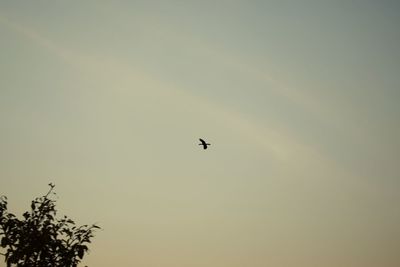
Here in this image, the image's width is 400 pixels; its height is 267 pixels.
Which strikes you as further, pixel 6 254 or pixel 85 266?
pixel 85 266

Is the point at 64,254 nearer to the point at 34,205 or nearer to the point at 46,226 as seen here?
the point at 46,226

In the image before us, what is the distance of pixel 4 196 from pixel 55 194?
2662 mm

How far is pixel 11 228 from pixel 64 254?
10.1 feet

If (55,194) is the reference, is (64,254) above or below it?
below

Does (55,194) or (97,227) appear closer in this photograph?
(97,227)

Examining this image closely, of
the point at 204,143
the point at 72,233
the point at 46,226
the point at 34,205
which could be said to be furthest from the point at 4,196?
the point at 204,143

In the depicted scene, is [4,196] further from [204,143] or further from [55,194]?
[204,143]

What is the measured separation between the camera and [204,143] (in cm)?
3008

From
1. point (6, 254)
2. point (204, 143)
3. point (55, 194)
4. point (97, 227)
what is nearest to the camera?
point (6, 254)

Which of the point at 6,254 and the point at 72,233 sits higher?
the point at 72,233

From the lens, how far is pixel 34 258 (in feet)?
65.0

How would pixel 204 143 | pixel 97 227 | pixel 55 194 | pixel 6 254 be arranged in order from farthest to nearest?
pixel 204 143, pixel 55 194, pixel 97 227, pixel 6 254

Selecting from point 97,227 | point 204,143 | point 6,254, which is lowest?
point 6,254

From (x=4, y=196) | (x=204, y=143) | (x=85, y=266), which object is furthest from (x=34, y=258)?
(x=204, y=143)
